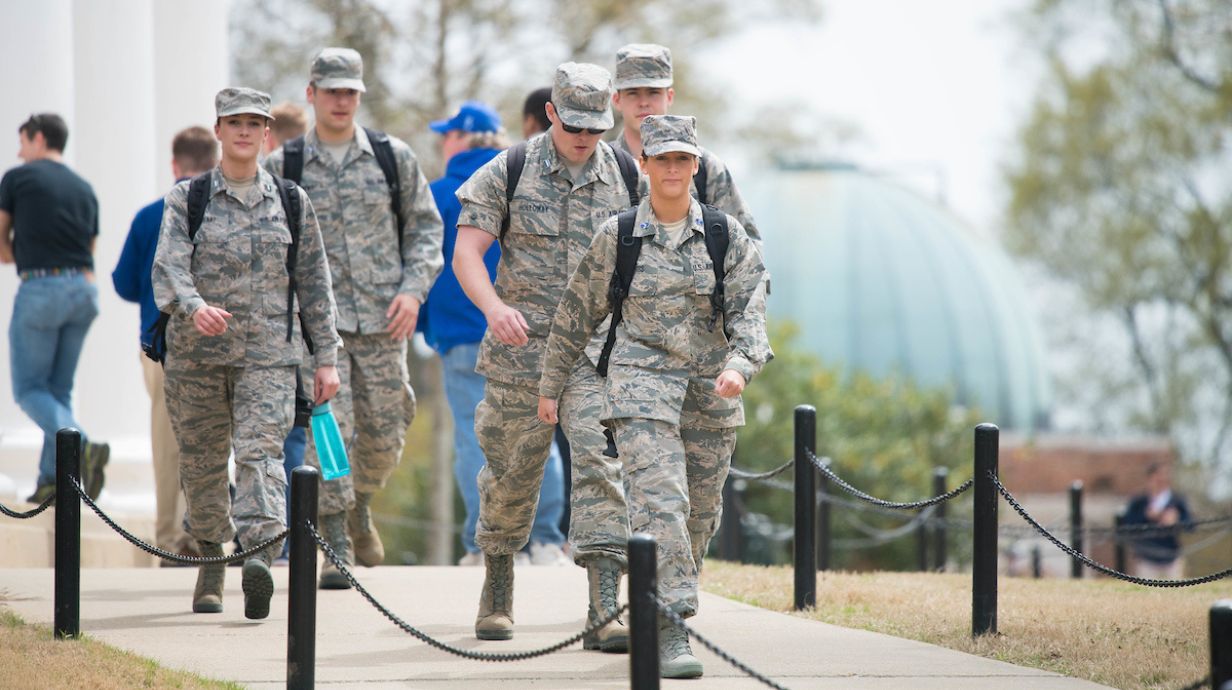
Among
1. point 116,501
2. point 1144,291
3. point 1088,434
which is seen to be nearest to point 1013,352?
point 1088,434

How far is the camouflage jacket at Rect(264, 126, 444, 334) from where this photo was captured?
30.0ft

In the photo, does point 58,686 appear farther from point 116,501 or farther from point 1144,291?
point 1144,291

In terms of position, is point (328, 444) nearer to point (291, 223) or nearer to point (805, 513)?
point (291, 223)

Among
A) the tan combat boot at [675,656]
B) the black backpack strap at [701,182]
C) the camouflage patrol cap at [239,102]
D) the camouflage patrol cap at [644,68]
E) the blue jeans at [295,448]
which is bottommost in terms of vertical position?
the tan combat boot at [675,656]

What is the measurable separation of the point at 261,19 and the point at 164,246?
64.9ft

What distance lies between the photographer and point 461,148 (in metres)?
10.5

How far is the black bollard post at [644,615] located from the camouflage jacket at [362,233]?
3.70m

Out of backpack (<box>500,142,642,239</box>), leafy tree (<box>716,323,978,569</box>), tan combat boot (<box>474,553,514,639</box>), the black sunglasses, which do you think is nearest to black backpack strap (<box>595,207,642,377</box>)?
backpack (<box>500,142,642,239</box>)

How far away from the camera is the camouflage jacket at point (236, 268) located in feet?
26.5

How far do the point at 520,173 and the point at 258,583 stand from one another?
2069 millimetres

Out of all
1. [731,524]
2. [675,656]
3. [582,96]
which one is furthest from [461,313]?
[731,524]

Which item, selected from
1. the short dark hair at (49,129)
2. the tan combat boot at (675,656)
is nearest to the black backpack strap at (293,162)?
the short dark hair at (49,129)

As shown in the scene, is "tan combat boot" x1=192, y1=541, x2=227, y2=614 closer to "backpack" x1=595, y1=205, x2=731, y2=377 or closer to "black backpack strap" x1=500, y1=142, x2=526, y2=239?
"black backpack strap" x1=500, y1=142, x2=526, y2=239

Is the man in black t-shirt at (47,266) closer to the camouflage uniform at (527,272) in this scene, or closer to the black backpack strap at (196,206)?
the black backpack strap at (196,206)
